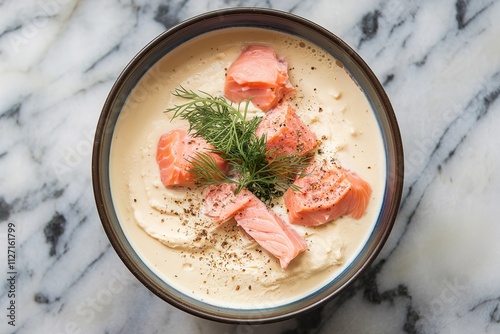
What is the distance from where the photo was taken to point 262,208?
6.57ft

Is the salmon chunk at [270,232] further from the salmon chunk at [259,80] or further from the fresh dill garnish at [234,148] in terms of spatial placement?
the salmon chunk at [259,80]

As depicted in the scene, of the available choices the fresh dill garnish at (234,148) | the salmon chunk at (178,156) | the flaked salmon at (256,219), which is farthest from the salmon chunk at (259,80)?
the flaked salmon at (256,219)

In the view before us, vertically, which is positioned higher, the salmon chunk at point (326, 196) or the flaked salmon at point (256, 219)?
the salmon chunk at point (326, 196)

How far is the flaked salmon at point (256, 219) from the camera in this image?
1.95 metres

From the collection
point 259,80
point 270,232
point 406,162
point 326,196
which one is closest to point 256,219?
point 270,232

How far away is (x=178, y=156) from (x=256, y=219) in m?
0.32

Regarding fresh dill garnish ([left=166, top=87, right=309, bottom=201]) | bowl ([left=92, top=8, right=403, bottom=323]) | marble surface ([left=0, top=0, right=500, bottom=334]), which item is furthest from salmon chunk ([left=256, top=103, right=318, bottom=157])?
marble surface ([left=0, top=0, right=500, bottom=334])

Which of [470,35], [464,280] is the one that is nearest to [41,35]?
[470,35]

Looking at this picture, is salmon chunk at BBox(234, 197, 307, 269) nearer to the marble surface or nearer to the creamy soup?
the creamy soup

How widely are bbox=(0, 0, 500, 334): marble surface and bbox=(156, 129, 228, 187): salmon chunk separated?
1.23 feet

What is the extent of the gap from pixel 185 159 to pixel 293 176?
1.18ft

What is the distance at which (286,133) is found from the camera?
Result: 1.96 m

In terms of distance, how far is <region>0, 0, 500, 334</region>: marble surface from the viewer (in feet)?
7.39

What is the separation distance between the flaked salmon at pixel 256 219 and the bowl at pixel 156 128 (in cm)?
9
